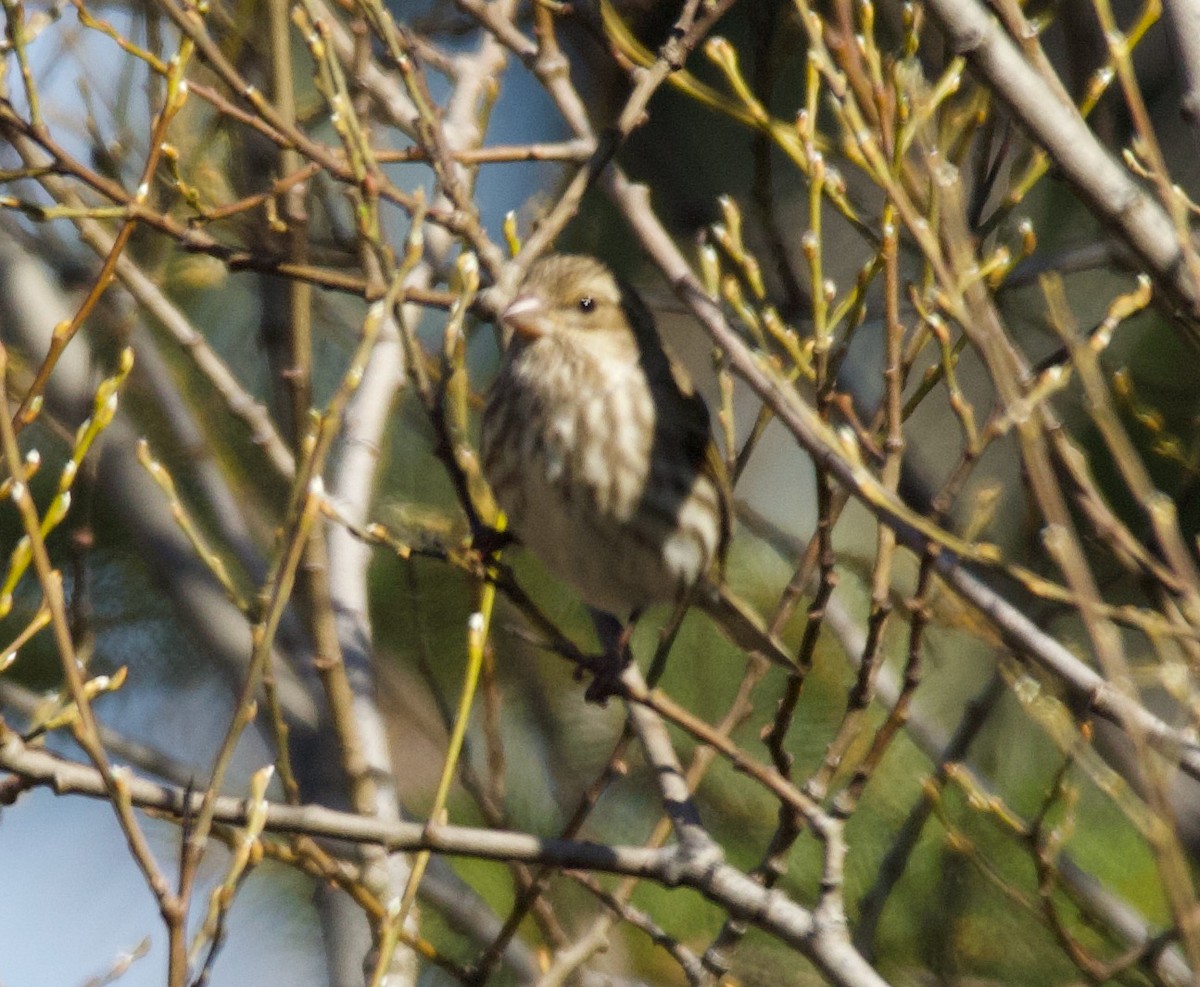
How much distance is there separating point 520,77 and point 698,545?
3329 millimetres

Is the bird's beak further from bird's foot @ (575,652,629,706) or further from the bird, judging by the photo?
bird's foot @ (575,652,629,706)

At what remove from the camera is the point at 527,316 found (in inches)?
156

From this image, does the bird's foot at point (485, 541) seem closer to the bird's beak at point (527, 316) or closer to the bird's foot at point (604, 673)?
the bird's foot at point (604, 673)

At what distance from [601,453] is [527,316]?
13.9 inches

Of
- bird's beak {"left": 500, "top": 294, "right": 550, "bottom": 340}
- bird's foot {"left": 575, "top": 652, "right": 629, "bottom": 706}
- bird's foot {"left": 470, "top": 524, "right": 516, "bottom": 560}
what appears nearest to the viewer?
bird's foot {"left": 470, "top": 524, "right": 516, "bottom": 560}

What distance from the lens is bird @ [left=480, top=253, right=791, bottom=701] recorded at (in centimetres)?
392

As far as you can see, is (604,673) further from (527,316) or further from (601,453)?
(527,316)

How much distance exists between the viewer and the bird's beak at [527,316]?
3.85 metres

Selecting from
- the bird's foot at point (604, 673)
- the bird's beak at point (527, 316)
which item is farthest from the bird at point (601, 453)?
the bird's foot at point (604, 673)

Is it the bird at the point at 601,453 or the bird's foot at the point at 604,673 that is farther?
the bird at the point at 601,453

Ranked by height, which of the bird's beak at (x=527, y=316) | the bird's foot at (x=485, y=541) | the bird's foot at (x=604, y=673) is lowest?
the bird's foot at (x=604, y=673)

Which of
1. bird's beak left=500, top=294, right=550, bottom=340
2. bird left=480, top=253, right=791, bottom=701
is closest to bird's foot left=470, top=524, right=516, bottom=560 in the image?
bird left=480, top=253, right=791, bottom=701

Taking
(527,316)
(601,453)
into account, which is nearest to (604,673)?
(601,453)

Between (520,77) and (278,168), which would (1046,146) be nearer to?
(278,168)
